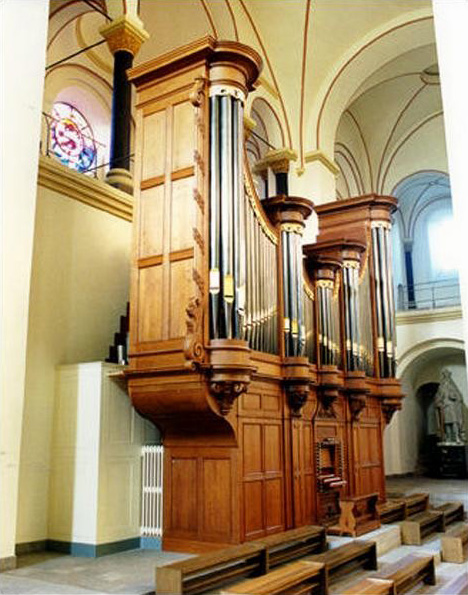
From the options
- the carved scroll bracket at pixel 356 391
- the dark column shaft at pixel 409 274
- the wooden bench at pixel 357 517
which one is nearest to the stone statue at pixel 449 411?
the dark column shaft at pixel 409 274

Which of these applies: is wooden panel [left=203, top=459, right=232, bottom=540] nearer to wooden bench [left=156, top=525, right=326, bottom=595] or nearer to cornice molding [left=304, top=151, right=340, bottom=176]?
wooden bench [left=156, top=525, right=326, bottom=595]

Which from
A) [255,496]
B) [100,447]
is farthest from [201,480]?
[100,447]

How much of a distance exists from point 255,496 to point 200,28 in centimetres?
936

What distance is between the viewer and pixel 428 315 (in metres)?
15.5

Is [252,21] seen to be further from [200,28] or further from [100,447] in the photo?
[100,447]

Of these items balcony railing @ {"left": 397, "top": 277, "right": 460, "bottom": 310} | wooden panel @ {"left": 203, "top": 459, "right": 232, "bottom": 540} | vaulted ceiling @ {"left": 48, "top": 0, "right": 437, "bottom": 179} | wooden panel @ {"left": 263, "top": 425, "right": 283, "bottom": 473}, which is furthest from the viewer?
balcony railing @ {"left": 397, "top": 277, "right": 460, "bottom": 310}

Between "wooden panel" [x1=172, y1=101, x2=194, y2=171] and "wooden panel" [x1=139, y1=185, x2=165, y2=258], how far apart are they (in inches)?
13.3

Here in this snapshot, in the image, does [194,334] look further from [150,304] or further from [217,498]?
[217,498]

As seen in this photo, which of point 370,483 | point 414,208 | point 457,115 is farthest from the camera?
point 414,208

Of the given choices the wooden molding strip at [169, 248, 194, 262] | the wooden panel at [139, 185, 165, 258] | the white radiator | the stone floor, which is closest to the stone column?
the wooden panel at [139, 185, 165, 258]

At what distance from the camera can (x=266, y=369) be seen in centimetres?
689

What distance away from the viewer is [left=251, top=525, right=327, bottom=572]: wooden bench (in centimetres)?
569

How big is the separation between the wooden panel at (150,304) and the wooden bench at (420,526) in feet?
12.5

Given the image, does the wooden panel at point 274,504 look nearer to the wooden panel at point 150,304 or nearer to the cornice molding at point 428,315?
the wooden panel at point 150,304
